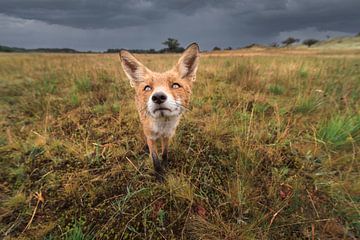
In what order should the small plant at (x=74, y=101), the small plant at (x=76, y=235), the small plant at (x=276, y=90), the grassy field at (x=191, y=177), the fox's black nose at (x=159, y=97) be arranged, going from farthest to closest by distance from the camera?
1. the small plant at (x=276, y=90)
2. the small plant at (x=74, y=101)
3. the fox's black nose at (x=159, y=97)
4. the grassy field at (x=191, y=177)
5. the small plant at (x=76, y=235)

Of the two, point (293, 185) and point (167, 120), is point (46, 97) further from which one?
point (293, 185)

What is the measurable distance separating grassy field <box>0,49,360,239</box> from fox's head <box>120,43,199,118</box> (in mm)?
881

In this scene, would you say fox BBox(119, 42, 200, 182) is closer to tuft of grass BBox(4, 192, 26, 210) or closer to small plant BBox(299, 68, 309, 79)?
tuft of grass BBox(4, 192, 26, 210)

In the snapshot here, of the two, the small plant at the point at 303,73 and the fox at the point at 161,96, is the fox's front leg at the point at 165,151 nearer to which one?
the fox at the point at 161,96

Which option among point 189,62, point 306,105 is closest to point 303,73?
point 306,105

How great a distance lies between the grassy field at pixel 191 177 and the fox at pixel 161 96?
0.44 m

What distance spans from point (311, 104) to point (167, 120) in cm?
323

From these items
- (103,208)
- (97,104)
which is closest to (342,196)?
(103,208)

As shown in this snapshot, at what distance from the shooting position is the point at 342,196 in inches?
89.1

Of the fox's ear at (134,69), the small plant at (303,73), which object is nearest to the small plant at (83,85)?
the fox's ear at (134,69)

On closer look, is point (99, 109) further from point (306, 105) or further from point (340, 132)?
point (340, 132)

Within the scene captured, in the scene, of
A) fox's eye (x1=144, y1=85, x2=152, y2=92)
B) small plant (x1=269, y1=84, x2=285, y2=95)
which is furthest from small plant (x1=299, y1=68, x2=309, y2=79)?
fox's eye (x1=144, y1=85, x2=152, y2=92)

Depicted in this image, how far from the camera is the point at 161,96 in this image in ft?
7.34

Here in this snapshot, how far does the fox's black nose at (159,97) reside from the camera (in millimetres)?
2230
